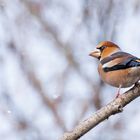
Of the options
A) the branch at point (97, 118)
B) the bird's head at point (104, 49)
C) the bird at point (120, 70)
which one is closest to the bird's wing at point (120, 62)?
the bird at point (120, 70)

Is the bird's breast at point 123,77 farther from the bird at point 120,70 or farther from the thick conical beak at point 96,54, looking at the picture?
the thick conical beak at point 96,54

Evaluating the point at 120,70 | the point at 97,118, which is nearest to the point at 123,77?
the point at 120,70

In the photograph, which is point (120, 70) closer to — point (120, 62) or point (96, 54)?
point (120, 62)

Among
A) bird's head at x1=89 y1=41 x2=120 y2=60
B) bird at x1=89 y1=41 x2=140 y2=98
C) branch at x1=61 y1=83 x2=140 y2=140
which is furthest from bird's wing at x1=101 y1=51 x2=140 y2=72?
branch at x1=61 y1=83 x2=140 y2=140

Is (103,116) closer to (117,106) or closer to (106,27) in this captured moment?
(117,106)

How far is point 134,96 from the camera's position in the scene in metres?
2.27

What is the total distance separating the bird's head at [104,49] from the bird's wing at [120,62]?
0.22m

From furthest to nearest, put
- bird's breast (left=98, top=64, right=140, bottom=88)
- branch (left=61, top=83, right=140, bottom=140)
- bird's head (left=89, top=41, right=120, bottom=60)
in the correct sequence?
bird's head (left=89, top=41, right=120, bottom=60) → bird's breast (left=98, top=64, right=140, bottom=88) → branch (left=61, top=83, right=140, bottom=140)

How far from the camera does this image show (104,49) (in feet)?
10.6

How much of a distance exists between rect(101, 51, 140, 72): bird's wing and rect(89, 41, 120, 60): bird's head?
22 cm

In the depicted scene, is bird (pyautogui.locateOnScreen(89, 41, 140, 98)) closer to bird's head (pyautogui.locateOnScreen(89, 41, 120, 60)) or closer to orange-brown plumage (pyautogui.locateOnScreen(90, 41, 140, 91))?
orange-brown plumage (pyautogui.locateOnScreen(90, 41, 140, 91))

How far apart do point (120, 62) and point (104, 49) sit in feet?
1.63

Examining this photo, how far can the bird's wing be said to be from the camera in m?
2.68

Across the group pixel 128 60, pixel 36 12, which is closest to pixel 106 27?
pixel 128 60
